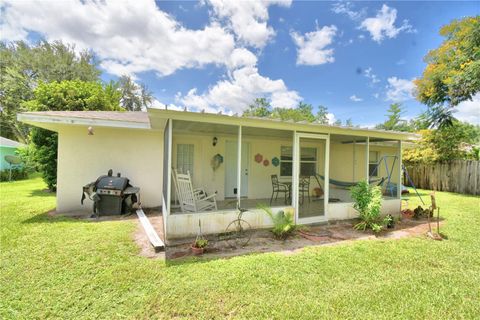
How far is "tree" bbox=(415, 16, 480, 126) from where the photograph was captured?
33.8 feet

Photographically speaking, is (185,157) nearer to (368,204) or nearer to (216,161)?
(216,161)

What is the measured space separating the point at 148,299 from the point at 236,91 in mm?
34387

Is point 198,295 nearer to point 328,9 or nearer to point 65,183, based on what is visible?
point 65,183

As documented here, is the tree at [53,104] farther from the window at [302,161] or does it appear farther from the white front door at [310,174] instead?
the white front door at [310,174]

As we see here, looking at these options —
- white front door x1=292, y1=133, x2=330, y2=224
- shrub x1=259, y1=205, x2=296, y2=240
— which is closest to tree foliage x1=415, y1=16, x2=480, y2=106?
white front door x1=292, y1=133, x2=330, y2=224

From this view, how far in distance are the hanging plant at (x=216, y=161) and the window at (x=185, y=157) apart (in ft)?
2.45

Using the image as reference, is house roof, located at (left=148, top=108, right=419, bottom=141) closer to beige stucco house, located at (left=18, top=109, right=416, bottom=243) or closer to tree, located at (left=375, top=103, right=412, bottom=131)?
beige stucco house, located at (left=18, top=109, right=416, bottom=243)

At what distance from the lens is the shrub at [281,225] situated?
4594mm

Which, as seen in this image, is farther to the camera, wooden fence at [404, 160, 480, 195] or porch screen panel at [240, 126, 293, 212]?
wooden fence at [404, 160, 480, 195]

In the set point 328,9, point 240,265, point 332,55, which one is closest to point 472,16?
point 332,55

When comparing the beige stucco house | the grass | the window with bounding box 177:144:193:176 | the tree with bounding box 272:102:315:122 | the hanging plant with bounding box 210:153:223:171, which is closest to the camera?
the grass

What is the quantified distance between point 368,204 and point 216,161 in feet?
15.3

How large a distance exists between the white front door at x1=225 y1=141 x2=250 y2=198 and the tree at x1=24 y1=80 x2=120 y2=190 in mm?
6889

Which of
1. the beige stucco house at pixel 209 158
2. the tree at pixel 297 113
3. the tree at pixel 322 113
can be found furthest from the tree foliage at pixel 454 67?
the tree at pixel 322 113
